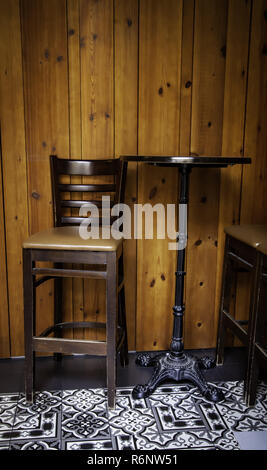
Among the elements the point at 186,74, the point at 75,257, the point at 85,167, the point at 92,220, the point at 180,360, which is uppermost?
the point at 186,74

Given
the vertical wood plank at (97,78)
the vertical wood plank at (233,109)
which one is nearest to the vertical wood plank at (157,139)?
the vertical wood plank at (97,78)

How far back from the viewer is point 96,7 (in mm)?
2150

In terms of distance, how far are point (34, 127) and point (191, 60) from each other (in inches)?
35.6

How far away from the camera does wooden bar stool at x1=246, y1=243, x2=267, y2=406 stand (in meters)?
1.81

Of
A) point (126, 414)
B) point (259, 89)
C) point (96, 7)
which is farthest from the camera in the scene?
point (259, 89)

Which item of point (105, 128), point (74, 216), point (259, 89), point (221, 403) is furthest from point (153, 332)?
point (259, 89)

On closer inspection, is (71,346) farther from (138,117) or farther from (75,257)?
(138,117)

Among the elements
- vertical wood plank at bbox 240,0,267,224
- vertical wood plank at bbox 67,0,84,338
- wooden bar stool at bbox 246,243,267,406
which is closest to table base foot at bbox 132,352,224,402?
wooden bar stool at bbox 246,243,267,406

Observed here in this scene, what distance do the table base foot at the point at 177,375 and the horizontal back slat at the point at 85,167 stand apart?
1.00 m

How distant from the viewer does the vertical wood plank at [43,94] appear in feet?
6.98

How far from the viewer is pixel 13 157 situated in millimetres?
2223

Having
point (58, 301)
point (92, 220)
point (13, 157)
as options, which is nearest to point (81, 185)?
point (92, 220)

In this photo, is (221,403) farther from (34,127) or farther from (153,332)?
(34,127)

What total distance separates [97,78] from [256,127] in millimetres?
914
